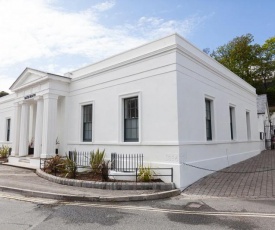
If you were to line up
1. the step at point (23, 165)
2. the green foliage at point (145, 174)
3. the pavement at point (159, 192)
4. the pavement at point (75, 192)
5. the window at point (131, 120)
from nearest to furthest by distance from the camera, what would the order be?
the pavement at point (75, 192)
the pavement at point (159, 192)
the green foliage at point (145, 174)
the window at point (131, 120)
the step at point (23, 165)

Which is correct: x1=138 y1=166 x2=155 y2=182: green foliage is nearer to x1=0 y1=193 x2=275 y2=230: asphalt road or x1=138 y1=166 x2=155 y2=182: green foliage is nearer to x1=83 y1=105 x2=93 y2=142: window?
x1=0 y1=193 x2=275 y2=230: asphalt road

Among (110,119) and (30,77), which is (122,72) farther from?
(30,77)

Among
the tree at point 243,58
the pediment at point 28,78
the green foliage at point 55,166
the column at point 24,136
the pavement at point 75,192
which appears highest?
the tree at point 243,58

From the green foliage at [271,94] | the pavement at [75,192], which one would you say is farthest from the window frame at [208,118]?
the green foliage at [271,94]

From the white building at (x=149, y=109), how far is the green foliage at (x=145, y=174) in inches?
22.3

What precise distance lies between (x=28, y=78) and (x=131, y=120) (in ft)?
28.2

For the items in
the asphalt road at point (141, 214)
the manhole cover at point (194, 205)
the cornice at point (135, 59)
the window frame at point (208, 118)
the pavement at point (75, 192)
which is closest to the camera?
the asphalt road at point (141, 214)

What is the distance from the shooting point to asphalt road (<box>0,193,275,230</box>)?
17.4ft

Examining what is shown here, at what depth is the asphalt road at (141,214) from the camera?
531 centimetres

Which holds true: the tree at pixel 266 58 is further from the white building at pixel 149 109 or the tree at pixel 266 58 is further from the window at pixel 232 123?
the window at pixel 232 123

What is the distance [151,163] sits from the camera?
393 inches

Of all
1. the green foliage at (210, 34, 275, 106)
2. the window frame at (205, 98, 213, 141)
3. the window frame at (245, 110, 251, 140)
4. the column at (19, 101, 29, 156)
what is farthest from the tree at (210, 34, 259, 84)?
the column at (19, 101, 29, 156)

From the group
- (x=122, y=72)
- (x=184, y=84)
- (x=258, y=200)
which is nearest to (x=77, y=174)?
(x=122, y=72)

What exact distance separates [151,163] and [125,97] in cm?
332
